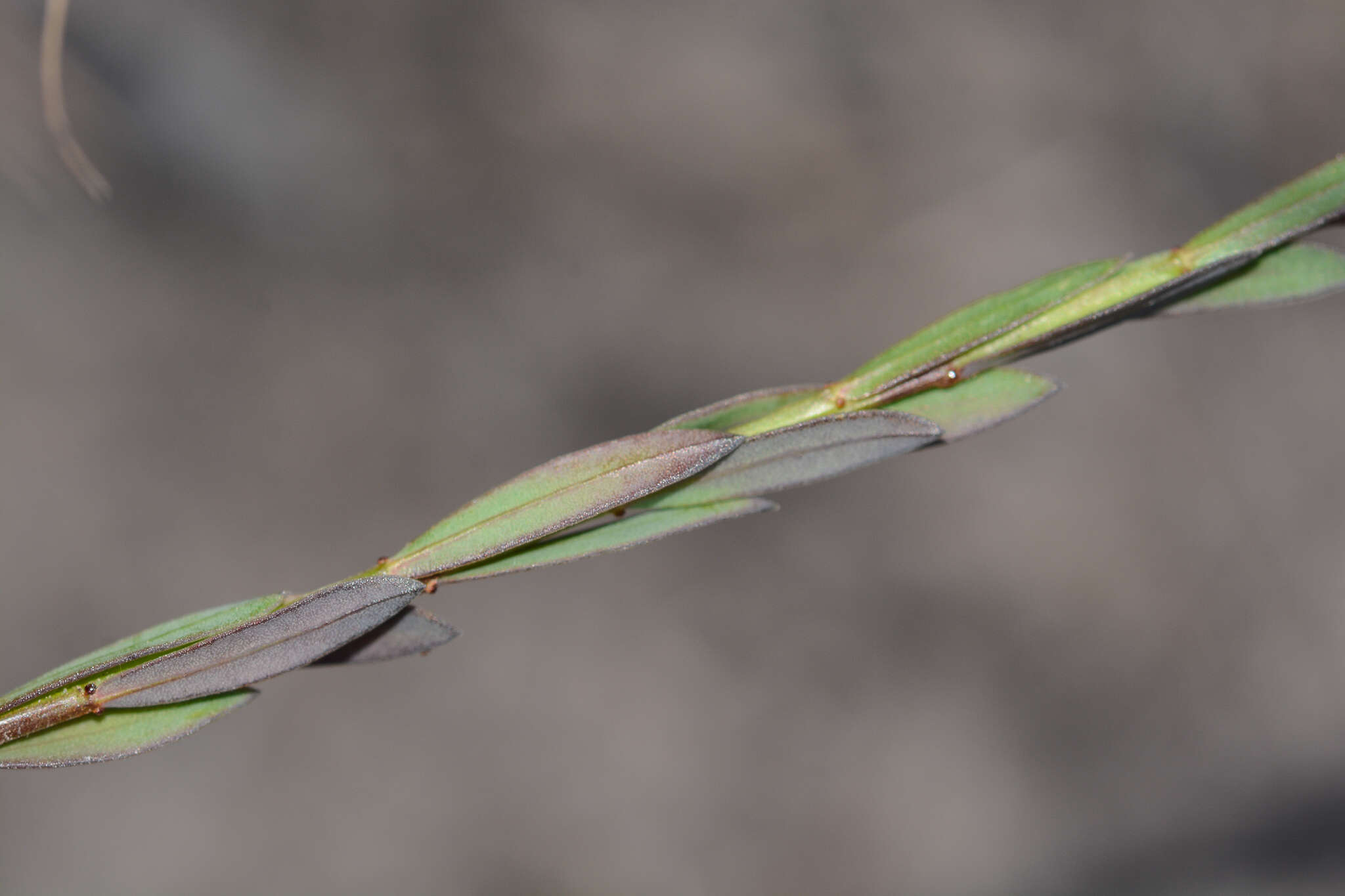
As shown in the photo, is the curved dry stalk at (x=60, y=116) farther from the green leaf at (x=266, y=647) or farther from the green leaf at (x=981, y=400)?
the green leaf at (x=981, y=400)

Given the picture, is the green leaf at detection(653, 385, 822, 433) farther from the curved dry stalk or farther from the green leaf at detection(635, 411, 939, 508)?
the curved dry stalk

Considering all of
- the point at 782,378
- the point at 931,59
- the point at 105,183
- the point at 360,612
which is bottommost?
the point at 360,612

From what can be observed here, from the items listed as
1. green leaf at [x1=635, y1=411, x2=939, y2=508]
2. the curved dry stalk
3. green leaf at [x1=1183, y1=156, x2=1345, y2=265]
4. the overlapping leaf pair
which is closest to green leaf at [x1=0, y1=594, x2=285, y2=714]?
the overlapping leaf pair

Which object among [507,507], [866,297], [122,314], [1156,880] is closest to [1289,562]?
[1156,880]

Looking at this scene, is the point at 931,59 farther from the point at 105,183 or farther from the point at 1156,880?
the point at 1156,880

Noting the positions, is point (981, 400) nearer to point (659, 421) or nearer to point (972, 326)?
point (972, 326)

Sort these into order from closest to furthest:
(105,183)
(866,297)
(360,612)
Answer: (360,612)
(105,183)
(866,297)
